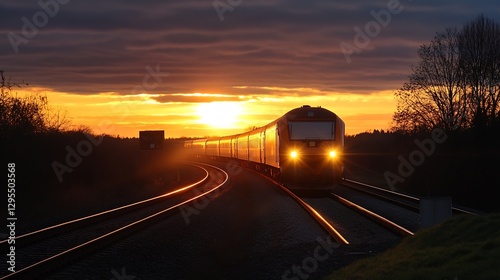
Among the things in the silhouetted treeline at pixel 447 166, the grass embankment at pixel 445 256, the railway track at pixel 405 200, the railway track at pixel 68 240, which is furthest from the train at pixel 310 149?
the grass embankment at pixel 445 256

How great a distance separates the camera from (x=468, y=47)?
58.9m

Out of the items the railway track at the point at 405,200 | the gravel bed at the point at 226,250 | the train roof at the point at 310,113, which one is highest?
the train roof at the point at 310,113

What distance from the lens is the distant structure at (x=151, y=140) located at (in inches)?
1710

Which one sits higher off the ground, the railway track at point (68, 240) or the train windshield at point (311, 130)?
the train windshield at point (311, 130)

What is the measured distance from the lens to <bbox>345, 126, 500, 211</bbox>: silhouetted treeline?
42.3m

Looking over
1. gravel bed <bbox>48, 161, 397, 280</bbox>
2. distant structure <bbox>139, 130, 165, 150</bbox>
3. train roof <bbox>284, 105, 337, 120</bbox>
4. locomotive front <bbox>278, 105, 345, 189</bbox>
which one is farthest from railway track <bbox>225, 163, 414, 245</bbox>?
distant structure <bbox>139, 130, 165, 150</bbox>

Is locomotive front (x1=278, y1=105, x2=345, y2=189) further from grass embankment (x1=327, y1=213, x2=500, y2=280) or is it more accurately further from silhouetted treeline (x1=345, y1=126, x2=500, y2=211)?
grass embankment (x1=327, y1=213, x2=500, y2=280)

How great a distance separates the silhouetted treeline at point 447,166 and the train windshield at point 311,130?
11605 mm

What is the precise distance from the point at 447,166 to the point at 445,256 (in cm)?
3737

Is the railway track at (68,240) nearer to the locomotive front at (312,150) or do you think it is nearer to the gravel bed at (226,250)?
the gravel bed at (226,250)

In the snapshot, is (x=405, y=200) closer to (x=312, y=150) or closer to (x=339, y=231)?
(x=312, y=150)

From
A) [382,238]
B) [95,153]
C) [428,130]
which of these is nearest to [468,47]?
[428,130]

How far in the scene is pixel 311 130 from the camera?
28188mm

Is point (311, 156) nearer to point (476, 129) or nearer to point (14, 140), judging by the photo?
point (14, 140)
